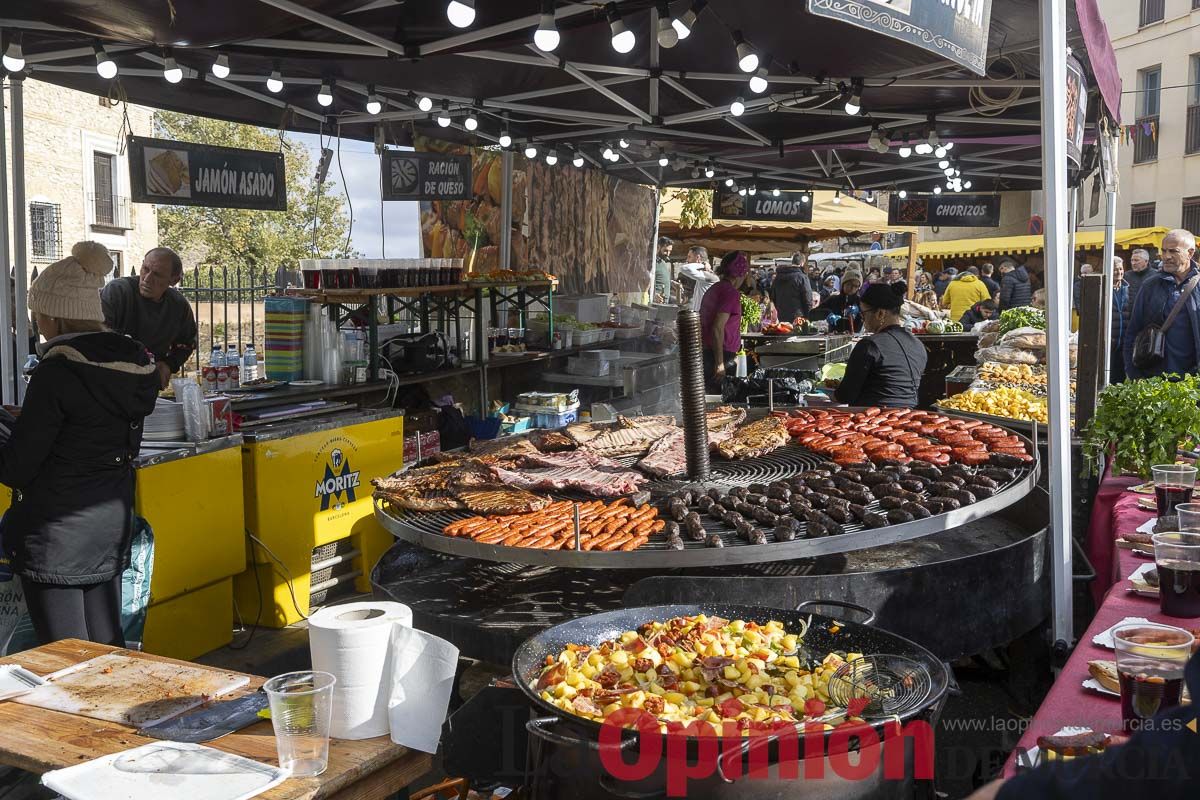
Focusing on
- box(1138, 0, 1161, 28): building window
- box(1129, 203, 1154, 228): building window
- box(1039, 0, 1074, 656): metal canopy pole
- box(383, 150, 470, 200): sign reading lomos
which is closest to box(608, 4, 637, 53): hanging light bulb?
box(1039, 0, 1074, 656): metal canopy pole

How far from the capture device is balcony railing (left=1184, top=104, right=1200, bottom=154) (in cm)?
3125

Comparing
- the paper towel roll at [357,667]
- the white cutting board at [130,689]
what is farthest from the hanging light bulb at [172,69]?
the paper towel roll at [357,667]

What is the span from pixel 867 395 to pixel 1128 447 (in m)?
2.51

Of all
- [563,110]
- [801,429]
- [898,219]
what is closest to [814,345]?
[898,219]

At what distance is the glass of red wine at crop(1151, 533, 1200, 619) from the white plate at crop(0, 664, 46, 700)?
3.43 m

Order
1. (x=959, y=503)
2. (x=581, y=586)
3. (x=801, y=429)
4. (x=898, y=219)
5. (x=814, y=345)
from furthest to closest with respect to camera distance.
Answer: (x=898, y=219) < (x=814, y=345) < (x=801, y=429) < (x=581, y=586) < (x=959, y=503)

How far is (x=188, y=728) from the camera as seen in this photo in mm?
2594

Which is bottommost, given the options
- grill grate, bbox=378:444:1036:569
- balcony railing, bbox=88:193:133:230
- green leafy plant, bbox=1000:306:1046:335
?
grill grate, bbox=378:444:1036:569

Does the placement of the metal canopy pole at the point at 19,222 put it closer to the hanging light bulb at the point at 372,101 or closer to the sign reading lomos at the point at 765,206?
the hanging light bulb at the point at 372,101

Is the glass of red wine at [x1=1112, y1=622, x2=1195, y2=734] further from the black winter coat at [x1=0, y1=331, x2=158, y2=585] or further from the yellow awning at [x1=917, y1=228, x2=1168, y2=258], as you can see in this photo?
the yellow awning at [x1=917, y1=228, x2=1168, y2=258]

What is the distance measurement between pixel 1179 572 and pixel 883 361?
4517 millimetres

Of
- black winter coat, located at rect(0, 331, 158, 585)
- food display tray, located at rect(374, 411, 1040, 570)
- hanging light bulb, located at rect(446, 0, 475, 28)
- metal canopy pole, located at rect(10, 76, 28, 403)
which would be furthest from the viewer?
metal canopy pole, located at rect(10, 76, 28, 403)

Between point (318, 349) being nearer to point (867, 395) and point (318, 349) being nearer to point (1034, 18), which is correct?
point (867, 395)

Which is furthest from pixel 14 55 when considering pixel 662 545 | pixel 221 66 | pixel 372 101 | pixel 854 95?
pixel 854 95
